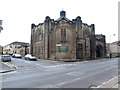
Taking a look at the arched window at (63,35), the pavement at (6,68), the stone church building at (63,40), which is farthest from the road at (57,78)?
the arched window at (63,35)

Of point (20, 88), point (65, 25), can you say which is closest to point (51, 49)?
point (65, 25)

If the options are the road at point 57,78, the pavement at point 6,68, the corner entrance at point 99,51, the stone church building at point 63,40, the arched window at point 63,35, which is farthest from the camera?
the corner entrance at point 99,51

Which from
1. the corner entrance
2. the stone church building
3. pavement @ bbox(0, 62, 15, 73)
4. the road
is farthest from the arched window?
the road

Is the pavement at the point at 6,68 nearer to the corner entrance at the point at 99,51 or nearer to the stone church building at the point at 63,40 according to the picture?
the stone church building at the point at 63,40

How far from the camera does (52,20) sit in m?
58.9

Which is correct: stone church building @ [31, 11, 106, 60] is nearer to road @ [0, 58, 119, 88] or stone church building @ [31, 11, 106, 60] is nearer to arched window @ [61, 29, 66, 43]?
arched window @ [61, 29, 66, 43]

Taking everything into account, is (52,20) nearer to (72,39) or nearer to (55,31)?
(55,31)

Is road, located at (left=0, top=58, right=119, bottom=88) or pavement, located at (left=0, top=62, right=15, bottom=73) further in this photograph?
pavement, located at (left=0, top=62, right=15, bottom=73)

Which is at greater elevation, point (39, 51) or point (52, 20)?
Result: point (52, 20)

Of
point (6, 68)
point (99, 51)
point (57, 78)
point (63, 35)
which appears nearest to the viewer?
point (57, 78)

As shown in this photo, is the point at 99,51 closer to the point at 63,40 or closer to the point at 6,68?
the point at 63,40

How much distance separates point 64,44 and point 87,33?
11.7 meters

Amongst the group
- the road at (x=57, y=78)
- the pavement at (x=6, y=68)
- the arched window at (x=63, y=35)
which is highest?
the arched window at (x=63, y=35)

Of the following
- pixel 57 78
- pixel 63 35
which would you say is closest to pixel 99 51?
pixel 63 35
